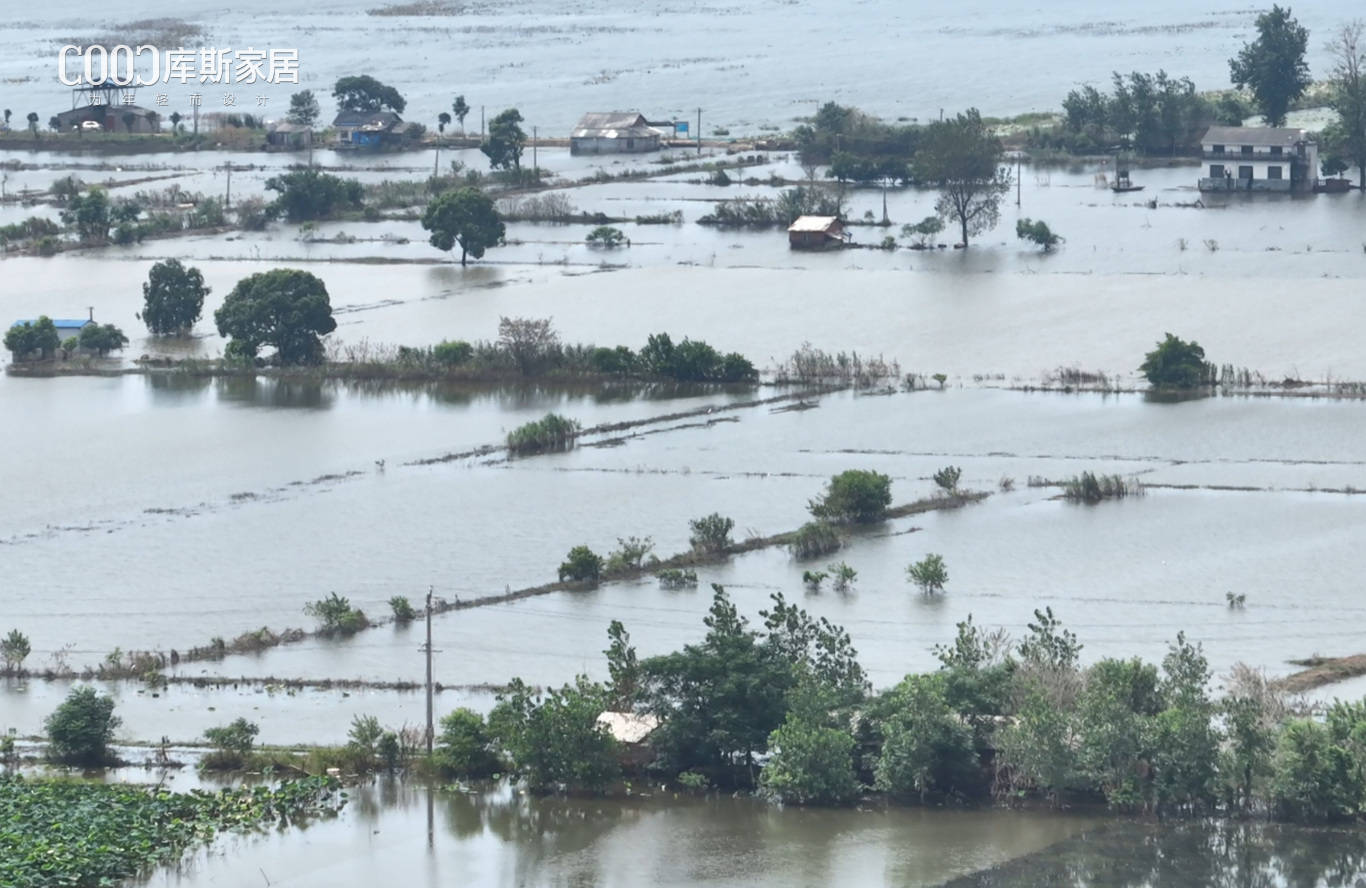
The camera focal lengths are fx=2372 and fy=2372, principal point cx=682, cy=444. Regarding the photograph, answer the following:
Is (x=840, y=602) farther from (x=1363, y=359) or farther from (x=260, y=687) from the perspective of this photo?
(x=1363, y=359)

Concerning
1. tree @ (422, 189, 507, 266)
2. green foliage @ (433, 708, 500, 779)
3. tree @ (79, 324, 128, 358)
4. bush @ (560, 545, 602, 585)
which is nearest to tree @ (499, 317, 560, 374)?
tree @ (79, 324, 128, 358)

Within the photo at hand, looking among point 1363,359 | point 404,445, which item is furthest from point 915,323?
point 404,445

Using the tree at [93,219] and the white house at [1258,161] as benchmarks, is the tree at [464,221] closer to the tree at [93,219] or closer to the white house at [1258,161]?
the tree at [93,219]

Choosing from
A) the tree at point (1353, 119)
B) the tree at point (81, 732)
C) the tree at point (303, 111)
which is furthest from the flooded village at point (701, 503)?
the tree at point (303, 111)

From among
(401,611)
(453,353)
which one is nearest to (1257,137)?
(453,353)

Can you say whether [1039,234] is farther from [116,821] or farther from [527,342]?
[116,821]

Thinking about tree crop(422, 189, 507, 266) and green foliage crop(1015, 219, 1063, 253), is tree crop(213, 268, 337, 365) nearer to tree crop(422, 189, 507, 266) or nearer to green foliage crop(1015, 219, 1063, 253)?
tree crop(422, 189, 507, 266)
